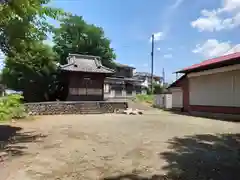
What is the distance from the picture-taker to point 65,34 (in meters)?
37.1

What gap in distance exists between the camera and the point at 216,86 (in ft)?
54.0

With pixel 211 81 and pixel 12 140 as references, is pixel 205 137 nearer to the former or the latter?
pixel 12 140

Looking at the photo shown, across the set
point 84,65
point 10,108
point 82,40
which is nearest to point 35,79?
point 84,65

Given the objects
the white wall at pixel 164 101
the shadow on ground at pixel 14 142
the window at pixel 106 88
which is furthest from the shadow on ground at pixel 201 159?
the window at pixel 106 88

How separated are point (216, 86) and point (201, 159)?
12.0 meters

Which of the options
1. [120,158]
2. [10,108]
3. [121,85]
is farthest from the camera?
[121,85]

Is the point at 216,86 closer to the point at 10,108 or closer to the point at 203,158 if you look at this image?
the point at 203,158

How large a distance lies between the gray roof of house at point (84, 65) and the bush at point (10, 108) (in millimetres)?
9226

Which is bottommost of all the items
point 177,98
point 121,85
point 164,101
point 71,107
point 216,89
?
point 71,107

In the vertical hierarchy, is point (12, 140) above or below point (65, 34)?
below

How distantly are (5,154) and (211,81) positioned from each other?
14489 mm

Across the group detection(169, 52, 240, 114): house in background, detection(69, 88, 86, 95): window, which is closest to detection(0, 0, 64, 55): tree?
detection(169, 52, 240, 114): house in background

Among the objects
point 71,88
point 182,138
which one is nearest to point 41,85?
point 71,88

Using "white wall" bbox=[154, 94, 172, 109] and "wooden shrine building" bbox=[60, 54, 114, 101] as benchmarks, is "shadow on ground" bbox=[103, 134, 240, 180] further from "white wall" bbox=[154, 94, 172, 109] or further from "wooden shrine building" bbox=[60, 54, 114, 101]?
"white wall" bbox=[154, 94, 172, 109]
